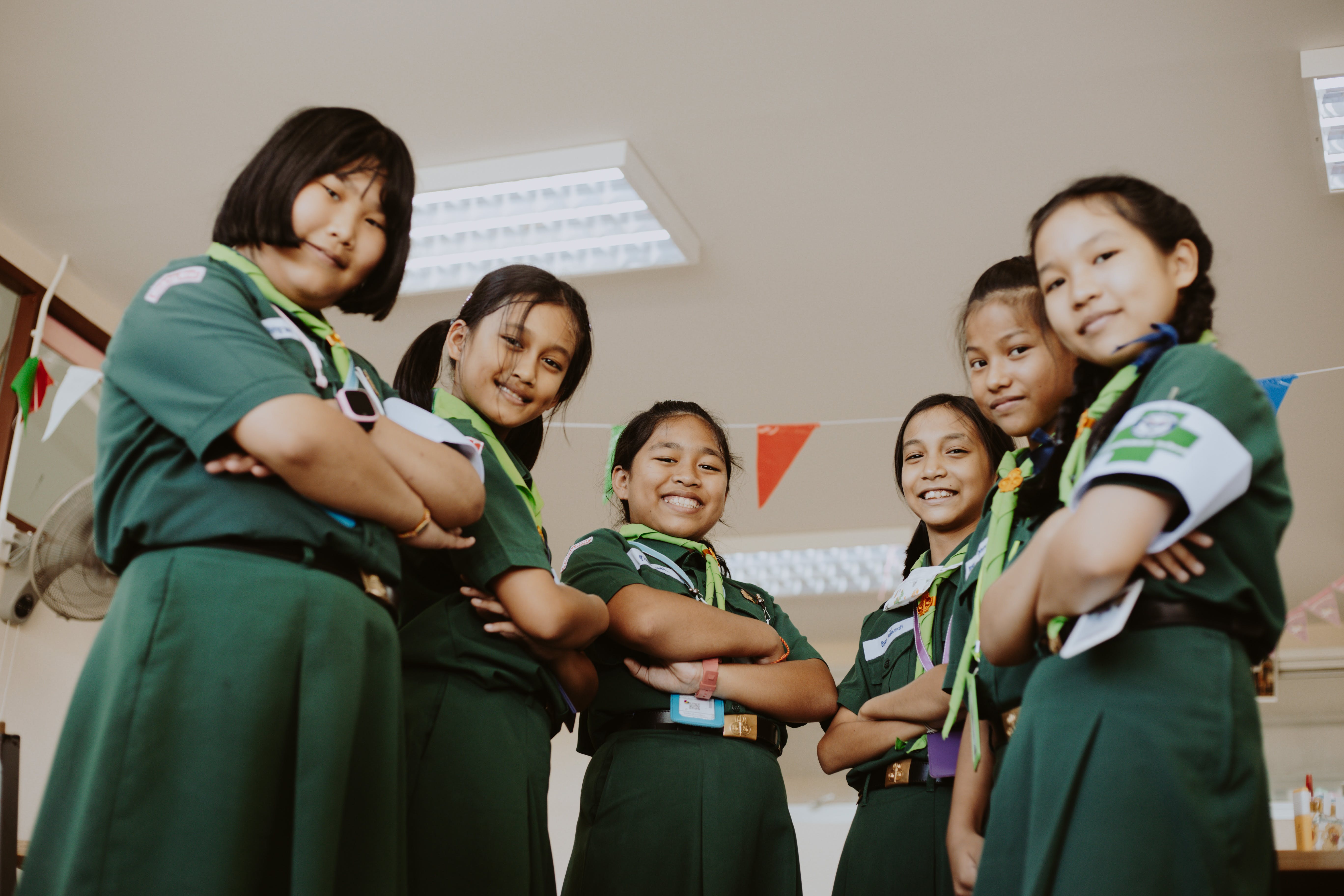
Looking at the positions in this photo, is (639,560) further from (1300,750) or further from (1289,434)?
(1300,750)

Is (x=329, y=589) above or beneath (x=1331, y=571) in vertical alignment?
beneath

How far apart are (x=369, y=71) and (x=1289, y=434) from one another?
4.11 meters

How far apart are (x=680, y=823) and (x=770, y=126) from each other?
2.26 meters

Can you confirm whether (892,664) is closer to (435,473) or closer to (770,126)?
(435,473)

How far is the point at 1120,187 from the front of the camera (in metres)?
1.53

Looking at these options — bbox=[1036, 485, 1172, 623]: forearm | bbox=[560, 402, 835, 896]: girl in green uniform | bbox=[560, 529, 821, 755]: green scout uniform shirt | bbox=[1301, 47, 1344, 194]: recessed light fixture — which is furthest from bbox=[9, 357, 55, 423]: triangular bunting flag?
bbox=[1301, 47, 1344, 194]: recessed light fixture

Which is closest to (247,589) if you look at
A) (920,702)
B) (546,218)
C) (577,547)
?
(577,547)

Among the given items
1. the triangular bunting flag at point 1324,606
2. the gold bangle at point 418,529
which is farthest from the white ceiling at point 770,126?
the gold bangle at point 418,529

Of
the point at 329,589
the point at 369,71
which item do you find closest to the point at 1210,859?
the point at 329,589

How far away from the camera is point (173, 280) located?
146cm

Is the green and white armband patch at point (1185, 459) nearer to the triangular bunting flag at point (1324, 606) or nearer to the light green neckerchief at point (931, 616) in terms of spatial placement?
the light green neckerchief at point (931, 616)

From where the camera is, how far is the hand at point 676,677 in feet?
7.07

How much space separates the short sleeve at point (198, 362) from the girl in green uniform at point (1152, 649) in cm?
92

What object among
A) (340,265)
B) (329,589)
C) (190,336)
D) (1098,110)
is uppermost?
(1098,110)
